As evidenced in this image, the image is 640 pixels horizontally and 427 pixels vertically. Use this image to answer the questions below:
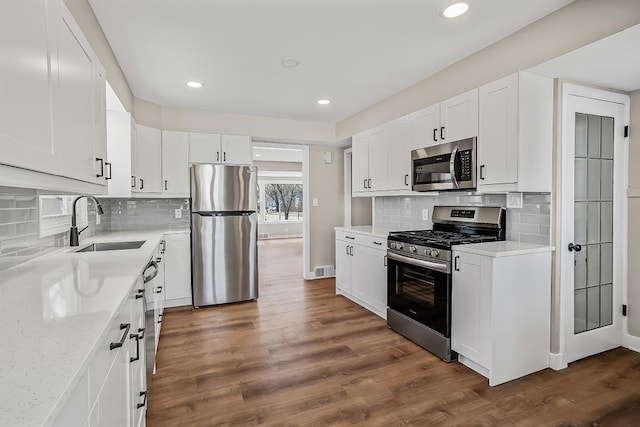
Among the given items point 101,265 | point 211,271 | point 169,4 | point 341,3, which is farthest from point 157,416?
point 341,3

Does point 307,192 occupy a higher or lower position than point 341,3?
lower

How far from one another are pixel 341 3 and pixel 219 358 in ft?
9.04

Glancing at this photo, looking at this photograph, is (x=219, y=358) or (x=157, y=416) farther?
(x=219, y=358)

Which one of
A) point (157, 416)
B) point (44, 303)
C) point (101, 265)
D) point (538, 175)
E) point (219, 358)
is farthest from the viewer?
point (219, 358)

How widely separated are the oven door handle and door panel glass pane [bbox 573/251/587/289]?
1046 millimetres

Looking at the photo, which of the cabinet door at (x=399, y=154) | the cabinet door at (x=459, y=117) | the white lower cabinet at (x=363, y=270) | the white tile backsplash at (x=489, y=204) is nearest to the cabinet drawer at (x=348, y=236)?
the white lower cabinet at (x=363, y=270)

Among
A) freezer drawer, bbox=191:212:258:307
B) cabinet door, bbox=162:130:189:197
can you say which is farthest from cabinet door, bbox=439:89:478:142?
cabinet door, bbox=162:130:189:197

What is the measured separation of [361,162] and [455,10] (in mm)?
2338

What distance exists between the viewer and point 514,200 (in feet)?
8.83

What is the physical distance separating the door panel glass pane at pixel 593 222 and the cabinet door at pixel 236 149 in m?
3.68

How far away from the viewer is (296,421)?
1.93 m

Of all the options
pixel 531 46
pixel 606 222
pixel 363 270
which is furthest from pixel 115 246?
pixel 606 222

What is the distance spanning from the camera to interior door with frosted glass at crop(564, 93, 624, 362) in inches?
102

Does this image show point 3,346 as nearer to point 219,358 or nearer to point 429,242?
point 219,358
